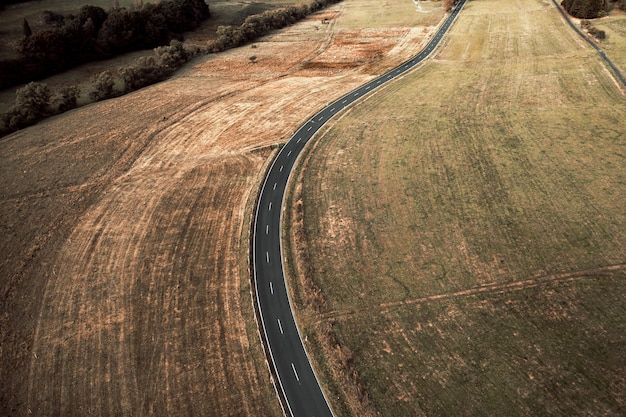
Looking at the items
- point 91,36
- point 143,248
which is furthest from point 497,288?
point 91,36

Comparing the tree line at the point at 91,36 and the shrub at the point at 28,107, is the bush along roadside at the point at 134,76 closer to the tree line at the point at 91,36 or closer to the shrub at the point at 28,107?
the shrub at the point at 28,107

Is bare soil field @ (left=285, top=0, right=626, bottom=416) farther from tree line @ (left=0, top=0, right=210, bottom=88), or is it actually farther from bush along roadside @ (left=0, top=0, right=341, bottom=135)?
tree line @ (left=0, top=0, right=210, bottom=88)

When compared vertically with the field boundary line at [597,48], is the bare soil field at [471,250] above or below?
below

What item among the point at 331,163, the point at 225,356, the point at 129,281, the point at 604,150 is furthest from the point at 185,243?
the point at 604,150

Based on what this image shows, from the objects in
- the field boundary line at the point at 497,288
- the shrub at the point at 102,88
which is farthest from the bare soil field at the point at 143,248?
the field boundary line at the point at 497,288

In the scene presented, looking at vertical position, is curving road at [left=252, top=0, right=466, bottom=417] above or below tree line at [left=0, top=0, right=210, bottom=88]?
below

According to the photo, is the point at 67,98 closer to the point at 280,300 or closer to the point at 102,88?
the point at 102,88

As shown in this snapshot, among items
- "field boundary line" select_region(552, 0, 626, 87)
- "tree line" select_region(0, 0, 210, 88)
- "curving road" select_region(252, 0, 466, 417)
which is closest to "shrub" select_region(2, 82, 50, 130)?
"tree line" select_region(0, 0, 210, 88)
